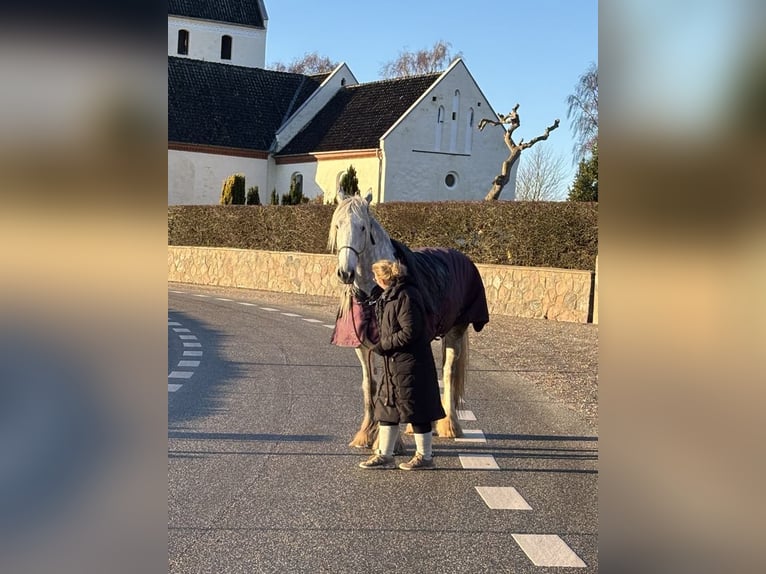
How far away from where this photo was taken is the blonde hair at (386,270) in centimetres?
753

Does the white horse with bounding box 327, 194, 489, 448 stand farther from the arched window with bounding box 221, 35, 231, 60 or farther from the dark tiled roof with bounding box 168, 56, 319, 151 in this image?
the arched window with bounding box 221, 35, 231, 60

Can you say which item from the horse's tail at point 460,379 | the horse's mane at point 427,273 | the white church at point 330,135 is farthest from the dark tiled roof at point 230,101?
the horse's mane at point 427,273

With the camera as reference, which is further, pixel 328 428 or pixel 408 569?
pixel 328 428

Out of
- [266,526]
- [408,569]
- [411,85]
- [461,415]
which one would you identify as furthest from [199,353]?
[411,85]

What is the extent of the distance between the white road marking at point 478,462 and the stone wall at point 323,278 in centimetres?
1316

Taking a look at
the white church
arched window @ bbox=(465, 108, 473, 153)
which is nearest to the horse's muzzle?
the white church

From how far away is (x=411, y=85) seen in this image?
50.8m

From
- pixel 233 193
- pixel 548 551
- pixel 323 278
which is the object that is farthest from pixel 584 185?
pixel 548 551
